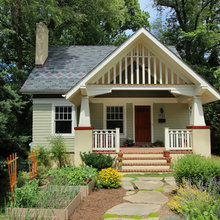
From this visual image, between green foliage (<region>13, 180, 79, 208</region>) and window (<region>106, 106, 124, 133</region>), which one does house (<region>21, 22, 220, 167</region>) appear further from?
green foliage (<region>13, 180, 79, 208</region>)

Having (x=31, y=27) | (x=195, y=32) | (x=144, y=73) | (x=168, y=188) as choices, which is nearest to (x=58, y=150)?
(x=144, y=73)

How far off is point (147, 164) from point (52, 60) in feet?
28.8

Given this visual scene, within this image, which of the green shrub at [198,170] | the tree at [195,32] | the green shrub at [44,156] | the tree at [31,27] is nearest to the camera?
the green shrub at [198,170]

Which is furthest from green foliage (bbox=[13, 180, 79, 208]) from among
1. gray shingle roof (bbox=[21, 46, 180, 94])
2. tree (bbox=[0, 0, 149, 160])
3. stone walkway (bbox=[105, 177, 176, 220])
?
gray shingle roof (bbox=[21, 46, 180, 94])

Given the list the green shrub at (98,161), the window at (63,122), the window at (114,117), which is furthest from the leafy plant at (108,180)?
the window at (114,117)

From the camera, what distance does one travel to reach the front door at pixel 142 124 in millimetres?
12633

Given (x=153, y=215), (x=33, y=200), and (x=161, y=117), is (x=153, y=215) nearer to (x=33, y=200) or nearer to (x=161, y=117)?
(x=33, y=200)

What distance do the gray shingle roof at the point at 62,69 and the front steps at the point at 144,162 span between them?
4.65 m

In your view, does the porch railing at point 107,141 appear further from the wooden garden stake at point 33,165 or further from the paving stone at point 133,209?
the paving stone at point 133,209

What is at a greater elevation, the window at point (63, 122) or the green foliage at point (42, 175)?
the window at point (63, 122)

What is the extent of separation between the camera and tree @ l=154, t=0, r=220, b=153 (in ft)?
65.9

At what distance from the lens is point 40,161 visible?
10.6m

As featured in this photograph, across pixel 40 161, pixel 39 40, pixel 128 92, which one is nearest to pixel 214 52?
pixel 128 92

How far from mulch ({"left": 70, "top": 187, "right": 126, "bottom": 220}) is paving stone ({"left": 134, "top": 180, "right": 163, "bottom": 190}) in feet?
2.20
